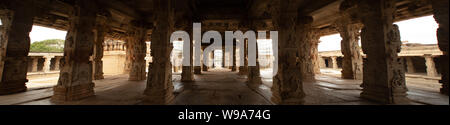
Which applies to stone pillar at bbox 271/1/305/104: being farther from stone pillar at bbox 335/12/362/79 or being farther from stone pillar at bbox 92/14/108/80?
stone pillar at bbox 92/14/108/80

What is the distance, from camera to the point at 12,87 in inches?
178

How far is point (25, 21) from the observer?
4844mm

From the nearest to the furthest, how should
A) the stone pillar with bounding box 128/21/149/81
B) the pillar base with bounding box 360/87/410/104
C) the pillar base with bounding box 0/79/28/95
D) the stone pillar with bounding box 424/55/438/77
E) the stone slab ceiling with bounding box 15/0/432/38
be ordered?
1. the pillar base with bounding box 360/87/410/104
2. the pillar base with bounding box 0/79/28/95
3. the stone slab ceiling with bounding box 15/0/432/38
4. the stone pillar with bounding box 128/21/149/81
5. the stone pillar with bounding box 424/55/438/77

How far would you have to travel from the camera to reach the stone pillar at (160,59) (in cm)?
356

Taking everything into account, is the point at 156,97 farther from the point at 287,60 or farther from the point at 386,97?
the point at 386,97

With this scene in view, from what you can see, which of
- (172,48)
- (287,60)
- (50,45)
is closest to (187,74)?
(172,48)

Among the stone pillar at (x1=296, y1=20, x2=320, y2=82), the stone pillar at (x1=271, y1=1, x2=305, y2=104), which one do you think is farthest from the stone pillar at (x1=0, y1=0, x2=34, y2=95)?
the stone pillar at (x1=296, y1=20, x2=320, y2=82)

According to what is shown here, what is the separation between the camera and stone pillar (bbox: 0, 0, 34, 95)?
4507 mm

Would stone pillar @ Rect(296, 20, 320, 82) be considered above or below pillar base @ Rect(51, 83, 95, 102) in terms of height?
above

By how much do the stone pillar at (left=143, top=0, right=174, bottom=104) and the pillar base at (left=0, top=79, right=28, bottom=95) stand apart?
16.5 feet

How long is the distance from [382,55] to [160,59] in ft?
20.0

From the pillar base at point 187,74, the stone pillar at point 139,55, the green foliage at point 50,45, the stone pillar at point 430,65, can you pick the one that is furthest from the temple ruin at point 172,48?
the green foliage at point 50,45

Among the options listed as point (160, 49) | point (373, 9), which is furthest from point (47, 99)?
point (373, 9)
